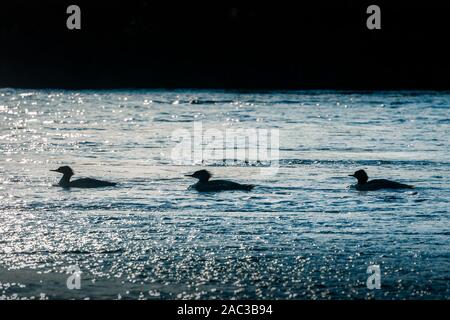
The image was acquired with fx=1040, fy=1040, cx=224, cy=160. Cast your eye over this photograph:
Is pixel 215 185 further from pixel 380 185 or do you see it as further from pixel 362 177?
pixel 380 185

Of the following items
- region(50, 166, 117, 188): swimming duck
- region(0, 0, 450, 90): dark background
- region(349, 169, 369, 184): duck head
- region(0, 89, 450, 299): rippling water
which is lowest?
region(0, 89, 450, 299): rippling water

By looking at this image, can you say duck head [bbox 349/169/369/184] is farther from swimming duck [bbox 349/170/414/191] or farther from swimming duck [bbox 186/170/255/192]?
swimming duck [bbox 186/170/255/192]

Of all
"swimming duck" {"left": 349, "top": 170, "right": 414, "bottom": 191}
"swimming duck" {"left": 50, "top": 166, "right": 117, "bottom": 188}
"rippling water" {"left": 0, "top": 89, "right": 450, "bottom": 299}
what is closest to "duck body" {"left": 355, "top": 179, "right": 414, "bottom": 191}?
"swimming duck" {"left": 349, "top": 170, "right": 414, "bottom": 191}

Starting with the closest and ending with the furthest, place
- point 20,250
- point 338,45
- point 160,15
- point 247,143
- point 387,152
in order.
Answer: point 20,250 → point 387,152 → point 247,143 → point 338,45 → point 160,15

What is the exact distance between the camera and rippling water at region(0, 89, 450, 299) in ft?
41.8

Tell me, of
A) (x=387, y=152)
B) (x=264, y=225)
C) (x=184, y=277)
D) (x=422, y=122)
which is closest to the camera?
(x=184, y=277)

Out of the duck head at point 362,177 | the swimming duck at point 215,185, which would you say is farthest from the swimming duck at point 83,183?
the duck head at point 362,177

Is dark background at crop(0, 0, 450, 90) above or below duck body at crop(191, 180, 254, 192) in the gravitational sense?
→ above

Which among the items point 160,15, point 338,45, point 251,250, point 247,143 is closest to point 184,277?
point 251,250

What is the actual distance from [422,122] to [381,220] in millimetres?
20004

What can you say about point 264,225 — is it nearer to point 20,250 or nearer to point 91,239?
point 91,239

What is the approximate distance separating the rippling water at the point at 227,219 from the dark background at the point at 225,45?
23.6 metres

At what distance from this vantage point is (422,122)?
36281 millimetres

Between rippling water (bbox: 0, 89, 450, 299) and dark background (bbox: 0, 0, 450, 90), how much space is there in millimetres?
23574
